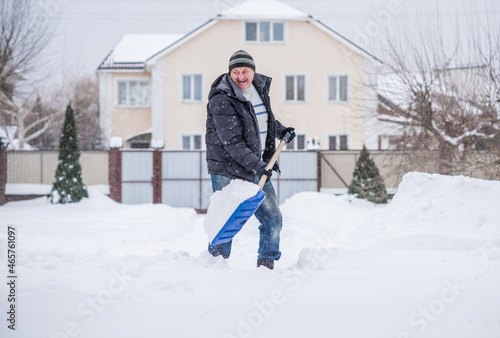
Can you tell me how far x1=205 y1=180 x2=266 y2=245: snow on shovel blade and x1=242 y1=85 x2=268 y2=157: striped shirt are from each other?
18.5 inches

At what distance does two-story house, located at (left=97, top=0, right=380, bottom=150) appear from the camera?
17.8m

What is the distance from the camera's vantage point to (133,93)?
1972cm

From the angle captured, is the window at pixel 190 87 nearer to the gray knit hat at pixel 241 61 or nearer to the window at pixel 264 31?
the window at pixel 264 31

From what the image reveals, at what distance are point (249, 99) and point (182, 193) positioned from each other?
9.24 m

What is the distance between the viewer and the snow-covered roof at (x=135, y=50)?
1975cm

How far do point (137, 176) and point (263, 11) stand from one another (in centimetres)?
950

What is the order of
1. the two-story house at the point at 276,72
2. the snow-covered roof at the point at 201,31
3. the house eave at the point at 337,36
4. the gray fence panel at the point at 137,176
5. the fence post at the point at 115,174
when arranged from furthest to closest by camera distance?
the two-story house at the point at 276,72 → the house eave at the point at 337,36 → the snow-covered roof at the point at 201,31 → the gray fence panel at the point at 137,176 → the fence post at the point at 115,174

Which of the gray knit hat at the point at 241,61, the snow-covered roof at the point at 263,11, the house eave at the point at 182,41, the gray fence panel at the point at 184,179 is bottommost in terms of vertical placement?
the gray fence panel at the point at 184,179

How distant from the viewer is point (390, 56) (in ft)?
32.7

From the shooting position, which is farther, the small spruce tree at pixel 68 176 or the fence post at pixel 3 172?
the fence post at pixel 3 172

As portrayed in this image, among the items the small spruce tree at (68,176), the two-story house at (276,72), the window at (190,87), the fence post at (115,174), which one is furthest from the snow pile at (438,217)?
the window at (190,87)

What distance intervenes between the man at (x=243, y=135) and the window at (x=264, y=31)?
1499cm

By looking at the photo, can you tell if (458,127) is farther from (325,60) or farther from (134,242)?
(325,60)

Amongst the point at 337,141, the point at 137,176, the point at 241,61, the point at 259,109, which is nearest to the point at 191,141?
the point at 137,176
